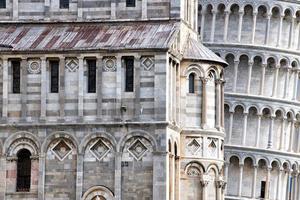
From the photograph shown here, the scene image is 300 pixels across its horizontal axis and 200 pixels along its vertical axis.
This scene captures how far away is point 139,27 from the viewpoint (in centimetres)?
9144

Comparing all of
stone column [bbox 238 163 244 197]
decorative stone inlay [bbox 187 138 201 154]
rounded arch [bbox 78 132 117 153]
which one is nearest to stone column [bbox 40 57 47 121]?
Result: rounded arch [bbox 78 132 117 153]

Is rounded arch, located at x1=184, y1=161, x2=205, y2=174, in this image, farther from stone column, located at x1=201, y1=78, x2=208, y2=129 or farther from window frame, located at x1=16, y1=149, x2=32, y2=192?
window frame, located at x1=16, y1=149, x2=32, y2=192

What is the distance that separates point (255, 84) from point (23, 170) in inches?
1614

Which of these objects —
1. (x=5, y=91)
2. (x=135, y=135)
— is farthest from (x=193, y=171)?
(x=5, y=91)

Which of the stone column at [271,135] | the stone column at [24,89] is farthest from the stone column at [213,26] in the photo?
the stone column at [24,89]

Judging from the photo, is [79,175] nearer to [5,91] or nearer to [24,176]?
[24,176]

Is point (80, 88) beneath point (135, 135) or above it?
above

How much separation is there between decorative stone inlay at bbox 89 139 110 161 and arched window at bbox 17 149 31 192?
3472mm

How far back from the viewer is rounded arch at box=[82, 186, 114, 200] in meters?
88.2

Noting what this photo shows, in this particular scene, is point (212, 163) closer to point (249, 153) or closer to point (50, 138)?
point (50, 138)

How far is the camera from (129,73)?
88.8m

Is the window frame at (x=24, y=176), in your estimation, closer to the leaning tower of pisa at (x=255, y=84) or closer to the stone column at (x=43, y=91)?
the stone column at (x=43, y=91)

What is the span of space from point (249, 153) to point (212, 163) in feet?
114

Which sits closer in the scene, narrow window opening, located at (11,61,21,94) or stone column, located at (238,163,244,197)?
narrow window opening, located at (11,61,21,94)
